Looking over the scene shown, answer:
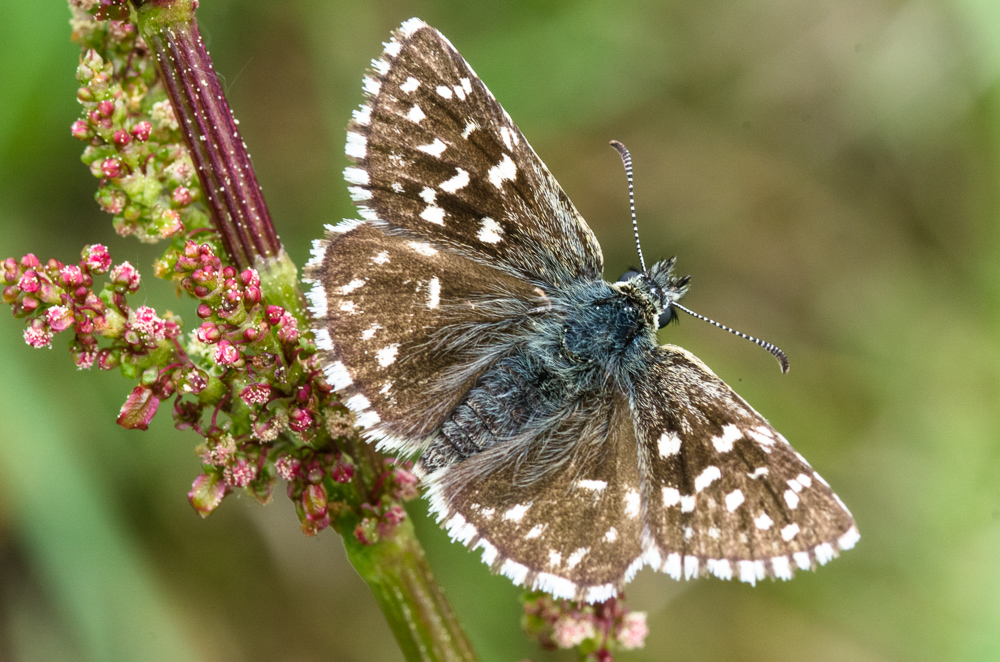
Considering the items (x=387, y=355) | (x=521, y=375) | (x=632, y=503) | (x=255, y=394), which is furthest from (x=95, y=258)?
(x=632, y=503)

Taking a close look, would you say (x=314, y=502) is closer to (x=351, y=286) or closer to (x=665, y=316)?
(x=351, y=286)

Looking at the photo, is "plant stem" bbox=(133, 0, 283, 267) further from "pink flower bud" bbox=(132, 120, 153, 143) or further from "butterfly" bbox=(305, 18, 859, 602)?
"butterfly" bbox=(305, 18, 859, 602)

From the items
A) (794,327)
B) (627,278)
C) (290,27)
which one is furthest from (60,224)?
(794,327)

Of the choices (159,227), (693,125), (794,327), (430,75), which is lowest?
(159,227)

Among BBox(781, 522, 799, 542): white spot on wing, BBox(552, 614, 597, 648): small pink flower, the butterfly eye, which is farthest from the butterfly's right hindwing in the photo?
BBox(781, 522, 799, 542): white spot on wing

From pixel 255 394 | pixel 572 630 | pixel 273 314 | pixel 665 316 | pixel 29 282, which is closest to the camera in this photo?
pixel 29 282

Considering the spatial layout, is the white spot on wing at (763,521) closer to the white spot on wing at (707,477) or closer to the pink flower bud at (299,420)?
the white spot on wing at (707,477)

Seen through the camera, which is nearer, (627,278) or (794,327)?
(627,278)

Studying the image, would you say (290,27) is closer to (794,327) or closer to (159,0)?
(159,0)
